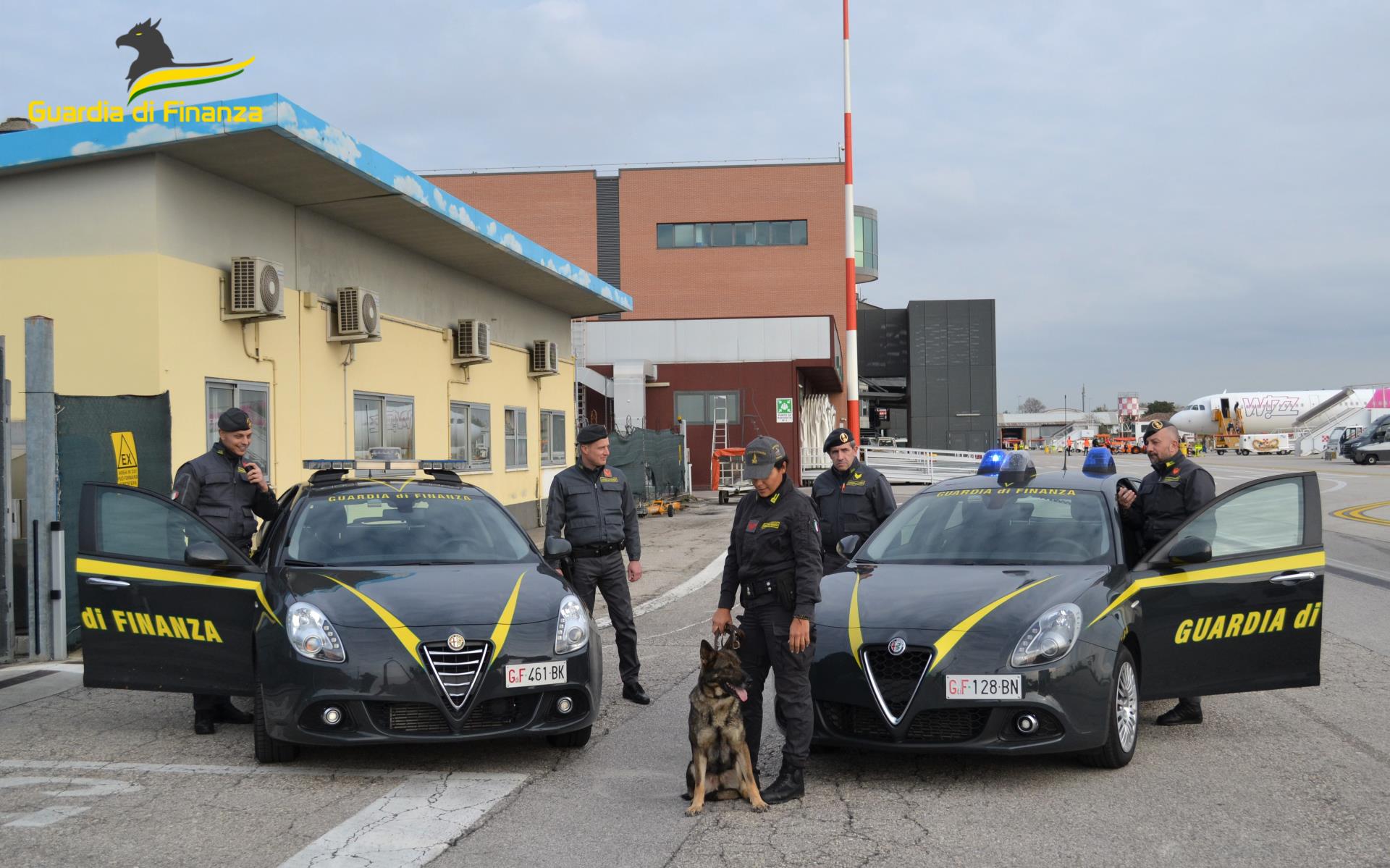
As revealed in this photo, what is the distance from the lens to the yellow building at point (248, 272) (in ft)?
35.4

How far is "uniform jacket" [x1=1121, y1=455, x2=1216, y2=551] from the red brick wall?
4149 cm

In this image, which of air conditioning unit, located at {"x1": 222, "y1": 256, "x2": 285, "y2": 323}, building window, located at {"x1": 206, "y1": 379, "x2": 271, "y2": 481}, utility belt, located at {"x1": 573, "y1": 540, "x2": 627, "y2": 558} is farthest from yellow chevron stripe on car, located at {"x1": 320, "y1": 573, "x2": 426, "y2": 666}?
air conditioning unit, located at {"x1": 222, "y1": 256, "x2": 285, "y2": 323}

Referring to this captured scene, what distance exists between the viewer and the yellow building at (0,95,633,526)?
10797mm

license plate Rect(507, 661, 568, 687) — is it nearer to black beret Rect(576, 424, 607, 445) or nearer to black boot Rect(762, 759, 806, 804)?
black boot Rect(762, 759, 806, 804)

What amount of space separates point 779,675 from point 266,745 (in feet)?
8.62

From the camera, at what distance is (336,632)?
579 centimetres

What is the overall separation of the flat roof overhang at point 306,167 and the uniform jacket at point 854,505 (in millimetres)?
5894

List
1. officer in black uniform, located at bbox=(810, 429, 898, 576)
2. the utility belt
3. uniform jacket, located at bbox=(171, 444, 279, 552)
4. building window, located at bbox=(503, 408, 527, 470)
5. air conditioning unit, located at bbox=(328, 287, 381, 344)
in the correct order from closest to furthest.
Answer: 1. uniform jacket, located at bbox=(171, 444, 279, 552)
2. the utility belt
3. officer in black uniform, located at bbox=(810, 429, 898, 576)
4. air conditioning unit, located at bbox=(328, 287, 381, 344)
5. building window, located at bbox=(503, 408, 527, 470)

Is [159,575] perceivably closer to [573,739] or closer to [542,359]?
[573,739]

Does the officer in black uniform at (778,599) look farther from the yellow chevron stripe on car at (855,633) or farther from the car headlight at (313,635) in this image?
the car headlight at (313,635)

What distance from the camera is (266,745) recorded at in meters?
6.03

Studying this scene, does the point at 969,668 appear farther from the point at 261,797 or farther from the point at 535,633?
the point at 261,797

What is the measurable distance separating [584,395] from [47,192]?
1090 inches

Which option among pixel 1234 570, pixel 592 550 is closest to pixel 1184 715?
pixel 1234 570
